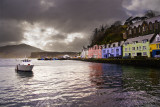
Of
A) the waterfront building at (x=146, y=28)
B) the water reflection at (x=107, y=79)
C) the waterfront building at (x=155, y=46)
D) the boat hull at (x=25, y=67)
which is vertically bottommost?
the water reflection at (x=107, y=79)

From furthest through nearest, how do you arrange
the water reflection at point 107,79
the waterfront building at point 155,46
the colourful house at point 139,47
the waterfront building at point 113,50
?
the waterfront building at point 113,50
the colourful house at point 139,47
the waterfront building at point 155,46
the water reflection at point 107,79

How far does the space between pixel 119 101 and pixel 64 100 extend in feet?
14.7

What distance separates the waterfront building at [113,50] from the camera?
271 ft

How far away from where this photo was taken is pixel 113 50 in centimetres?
8912

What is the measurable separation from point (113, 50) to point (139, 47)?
2334 centimetres

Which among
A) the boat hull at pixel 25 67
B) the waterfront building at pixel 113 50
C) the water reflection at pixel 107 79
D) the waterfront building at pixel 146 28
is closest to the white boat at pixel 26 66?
the boat hull at pixel 25 67

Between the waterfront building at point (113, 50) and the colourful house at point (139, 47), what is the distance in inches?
173

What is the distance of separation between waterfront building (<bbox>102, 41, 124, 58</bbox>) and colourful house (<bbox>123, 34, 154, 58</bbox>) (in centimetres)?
439

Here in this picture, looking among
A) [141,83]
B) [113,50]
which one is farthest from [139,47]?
[141,83]

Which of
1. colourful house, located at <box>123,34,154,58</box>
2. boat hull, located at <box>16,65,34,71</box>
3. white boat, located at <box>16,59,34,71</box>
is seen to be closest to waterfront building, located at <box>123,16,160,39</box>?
colourful house, located at <box>123,34,154,58</box>

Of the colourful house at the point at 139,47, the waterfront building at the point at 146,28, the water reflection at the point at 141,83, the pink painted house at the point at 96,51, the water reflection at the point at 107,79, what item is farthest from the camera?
the pink painted house at the point at 96,51

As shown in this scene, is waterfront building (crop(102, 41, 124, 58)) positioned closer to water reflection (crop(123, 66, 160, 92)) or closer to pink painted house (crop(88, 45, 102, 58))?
pink painted house (crop(88, 45, 102, 58))

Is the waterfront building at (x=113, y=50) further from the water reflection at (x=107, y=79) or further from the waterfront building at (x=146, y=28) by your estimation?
the water reflection at (x=107, y=79)

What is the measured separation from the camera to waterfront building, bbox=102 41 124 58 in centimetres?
8256
